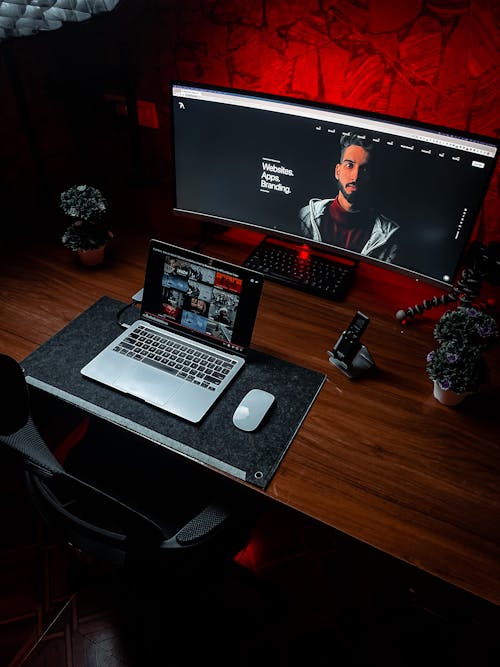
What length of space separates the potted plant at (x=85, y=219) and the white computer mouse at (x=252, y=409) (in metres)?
0.68

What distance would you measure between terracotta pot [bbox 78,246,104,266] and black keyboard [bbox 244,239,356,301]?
44 cm

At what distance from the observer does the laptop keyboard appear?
4.06ft

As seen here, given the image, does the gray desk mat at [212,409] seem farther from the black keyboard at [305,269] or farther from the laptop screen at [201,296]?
the black keyboard at [305,269]

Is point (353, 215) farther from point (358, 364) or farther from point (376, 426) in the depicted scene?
point (376, 426)

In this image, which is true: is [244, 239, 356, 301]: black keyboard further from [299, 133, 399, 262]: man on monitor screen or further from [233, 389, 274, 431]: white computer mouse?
[233, 389, 274, 431]: white computer mouse

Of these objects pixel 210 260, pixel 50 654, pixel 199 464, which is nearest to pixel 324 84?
pixel 210 260

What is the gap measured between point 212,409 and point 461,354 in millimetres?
570

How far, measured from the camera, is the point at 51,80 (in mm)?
1641

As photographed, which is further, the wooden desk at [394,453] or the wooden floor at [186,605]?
the wooden floor at [186,605]

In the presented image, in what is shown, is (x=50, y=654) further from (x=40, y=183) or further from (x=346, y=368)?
(x=40, y=183)

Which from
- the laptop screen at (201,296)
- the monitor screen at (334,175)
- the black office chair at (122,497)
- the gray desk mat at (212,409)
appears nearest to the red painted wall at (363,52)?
the monitor screen at (334,175)

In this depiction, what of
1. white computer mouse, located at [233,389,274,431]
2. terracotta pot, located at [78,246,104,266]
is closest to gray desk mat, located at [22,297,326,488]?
white computer mouse, located at [233,389,274,431]

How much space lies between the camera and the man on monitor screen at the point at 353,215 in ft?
4.28

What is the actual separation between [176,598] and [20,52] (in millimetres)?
1761
